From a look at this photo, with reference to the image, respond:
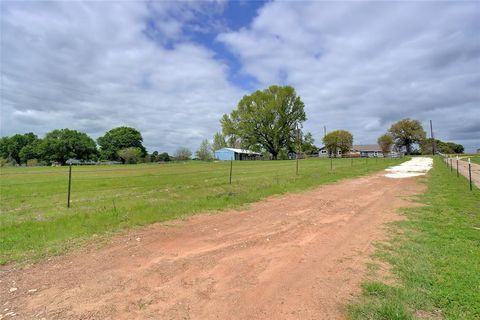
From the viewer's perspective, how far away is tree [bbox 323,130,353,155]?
9481cm

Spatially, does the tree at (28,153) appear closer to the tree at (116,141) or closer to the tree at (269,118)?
the tree at (116,141)

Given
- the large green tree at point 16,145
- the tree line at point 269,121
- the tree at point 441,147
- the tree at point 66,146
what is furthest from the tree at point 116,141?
the tree at point 441,147

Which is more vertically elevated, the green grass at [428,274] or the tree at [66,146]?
the tree at [66,146]

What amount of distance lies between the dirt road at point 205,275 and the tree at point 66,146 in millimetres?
90405

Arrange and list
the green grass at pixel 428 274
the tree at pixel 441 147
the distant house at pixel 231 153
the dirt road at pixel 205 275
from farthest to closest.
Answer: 1. the tree at pixel 441 147
2. the distant house at pixel 231 153
3. the dirt road at pixel 205 275
4. the green grass at pixel 428 274

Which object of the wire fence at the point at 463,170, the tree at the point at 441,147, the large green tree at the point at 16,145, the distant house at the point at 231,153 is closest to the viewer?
the wire fence at the point at 463,170

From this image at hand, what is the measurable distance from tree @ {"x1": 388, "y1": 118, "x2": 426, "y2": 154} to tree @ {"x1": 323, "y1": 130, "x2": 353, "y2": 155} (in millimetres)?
15174

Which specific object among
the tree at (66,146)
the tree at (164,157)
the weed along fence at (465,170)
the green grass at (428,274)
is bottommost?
the green grass at (428,274)

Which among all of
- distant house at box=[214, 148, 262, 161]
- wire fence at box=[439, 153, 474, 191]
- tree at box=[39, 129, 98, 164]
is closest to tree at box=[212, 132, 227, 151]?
distant house at box=[214, 148, 262, 161]

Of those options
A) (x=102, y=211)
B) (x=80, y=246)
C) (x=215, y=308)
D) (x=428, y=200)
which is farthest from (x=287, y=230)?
(x=428, y=200)

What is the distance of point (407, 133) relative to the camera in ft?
313

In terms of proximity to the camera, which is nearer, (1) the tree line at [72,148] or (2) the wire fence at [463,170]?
(2) the wire fence at [463,170]

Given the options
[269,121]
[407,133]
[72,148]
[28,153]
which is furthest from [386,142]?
[28,153]

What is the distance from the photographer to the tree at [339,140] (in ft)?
311
